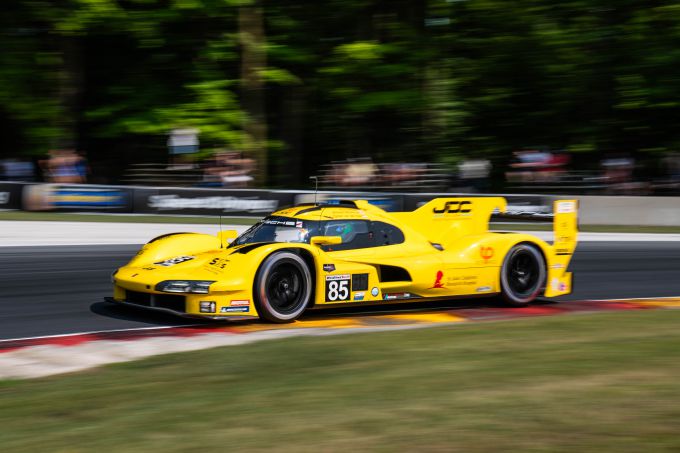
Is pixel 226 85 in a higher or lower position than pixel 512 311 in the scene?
higher

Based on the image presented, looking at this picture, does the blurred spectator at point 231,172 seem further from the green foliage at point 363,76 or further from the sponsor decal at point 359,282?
the sponsor decal at point 359,282

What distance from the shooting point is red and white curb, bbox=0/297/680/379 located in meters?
6.58

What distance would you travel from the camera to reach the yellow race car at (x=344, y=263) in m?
8.10

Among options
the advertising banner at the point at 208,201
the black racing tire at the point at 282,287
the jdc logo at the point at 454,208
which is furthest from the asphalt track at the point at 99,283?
the advertising banner at the point at 208,201

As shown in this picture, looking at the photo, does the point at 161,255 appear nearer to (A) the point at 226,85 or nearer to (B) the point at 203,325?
(B) the point at 203,325

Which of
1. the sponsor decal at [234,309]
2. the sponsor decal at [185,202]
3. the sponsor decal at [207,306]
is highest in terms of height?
the sponsor decal at [185,202]

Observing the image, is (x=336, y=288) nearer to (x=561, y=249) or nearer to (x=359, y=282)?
(x=359, y=282)

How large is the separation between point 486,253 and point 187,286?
335cm

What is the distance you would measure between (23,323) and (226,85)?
1692cm

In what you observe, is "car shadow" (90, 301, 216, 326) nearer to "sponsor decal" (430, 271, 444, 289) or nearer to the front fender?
the front fender

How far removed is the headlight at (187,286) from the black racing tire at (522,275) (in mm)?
3455

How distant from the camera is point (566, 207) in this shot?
10.2 meters

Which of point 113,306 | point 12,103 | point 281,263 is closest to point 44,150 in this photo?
point 12,103

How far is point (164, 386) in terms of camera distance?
5602 mm
